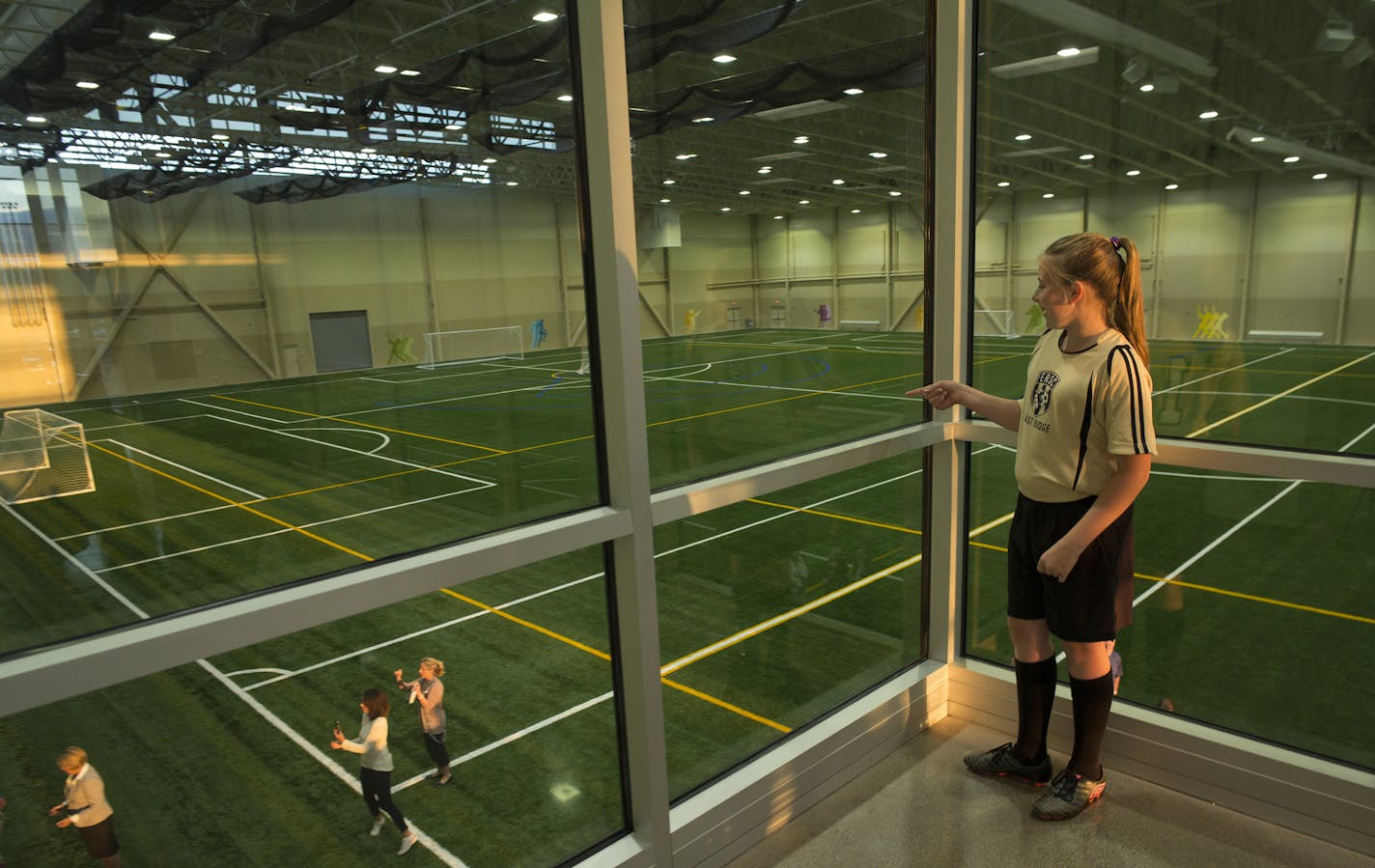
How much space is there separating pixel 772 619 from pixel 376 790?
8.63ft

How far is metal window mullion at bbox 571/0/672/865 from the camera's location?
2090 mm

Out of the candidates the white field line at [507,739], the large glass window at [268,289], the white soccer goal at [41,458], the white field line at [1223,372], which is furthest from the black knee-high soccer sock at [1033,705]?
the white soccer goal at [41,458]

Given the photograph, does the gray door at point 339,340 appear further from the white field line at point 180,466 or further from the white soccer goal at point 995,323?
the white soccer goal at point 995,323

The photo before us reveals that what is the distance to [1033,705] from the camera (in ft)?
9.56

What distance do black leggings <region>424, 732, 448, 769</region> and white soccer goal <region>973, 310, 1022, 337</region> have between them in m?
2.58

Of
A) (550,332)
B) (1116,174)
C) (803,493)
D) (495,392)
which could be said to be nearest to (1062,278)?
(1116,174)

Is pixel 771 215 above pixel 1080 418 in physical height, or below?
above

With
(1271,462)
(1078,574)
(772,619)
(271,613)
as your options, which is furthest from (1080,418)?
(772,619)

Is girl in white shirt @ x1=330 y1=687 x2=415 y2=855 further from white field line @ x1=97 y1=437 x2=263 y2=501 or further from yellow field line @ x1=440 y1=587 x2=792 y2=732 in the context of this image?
white field line @ x1=97 y1=437 x2=263 y2=501

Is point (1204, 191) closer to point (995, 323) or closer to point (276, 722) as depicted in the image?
point (995, 323)

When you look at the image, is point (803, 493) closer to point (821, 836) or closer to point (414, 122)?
point (821, 836)

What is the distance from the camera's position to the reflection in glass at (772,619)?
10.9 ft

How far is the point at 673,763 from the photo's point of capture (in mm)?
2834

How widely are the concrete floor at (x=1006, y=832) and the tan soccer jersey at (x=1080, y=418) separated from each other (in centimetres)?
111
